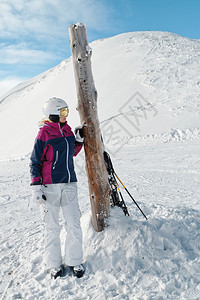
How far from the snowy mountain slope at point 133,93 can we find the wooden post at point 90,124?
1206 cm

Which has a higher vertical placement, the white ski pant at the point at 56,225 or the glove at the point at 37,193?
the glove at the point at 37,193

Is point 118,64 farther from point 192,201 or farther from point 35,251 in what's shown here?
point 35,251

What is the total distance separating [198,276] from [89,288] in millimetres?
1325

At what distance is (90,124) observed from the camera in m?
3.48

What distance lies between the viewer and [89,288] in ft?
→ 9.69

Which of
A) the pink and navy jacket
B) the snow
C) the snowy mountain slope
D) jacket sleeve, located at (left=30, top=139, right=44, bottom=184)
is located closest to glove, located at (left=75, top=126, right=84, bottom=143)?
the pink and navy jacket

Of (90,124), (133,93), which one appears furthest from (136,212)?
(133,93)

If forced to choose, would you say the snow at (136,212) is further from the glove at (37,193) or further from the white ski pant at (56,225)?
the glove at (37,193)

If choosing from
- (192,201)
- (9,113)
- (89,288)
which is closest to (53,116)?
(89,288)

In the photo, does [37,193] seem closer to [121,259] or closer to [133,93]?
[121,259]

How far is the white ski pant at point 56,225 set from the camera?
3203 millimetres

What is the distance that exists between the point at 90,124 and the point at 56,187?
3.25 ft

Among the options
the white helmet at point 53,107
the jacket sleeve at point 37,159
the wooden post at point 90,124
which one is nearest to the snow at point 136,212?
the wooden post at point 90,124

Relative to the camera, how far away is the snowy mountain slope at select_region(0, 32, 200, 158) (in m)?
17.2
